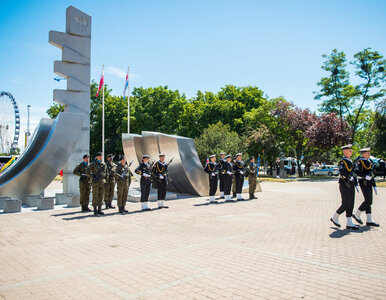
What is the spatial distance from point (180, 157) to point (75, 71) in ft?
19.3

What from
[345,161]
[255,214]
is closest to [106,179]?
[255,214]

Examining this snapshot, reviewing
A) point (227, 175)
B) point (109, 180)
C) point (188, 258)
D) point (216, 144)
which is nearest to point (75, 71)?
point (109, 180)

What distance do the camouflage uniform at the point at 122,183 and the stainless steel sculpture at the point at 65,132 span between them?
2599mm

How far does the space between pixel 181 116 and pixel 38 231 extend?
109 ft

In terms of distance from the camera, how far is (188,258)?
5551 mm

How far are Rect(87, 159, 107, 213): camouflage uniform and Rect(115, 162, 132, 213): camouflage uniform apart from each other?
543 millimetres

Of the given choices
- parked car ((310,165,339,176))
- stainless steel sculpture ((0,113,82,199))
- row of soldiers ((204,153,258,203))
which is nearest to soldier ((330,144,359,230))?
row of soldiers ((204,153,258,203))

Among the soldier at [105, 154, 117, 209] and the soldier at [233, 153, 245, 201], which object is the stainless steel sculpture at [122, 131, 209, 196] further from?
the soldier at [105, 154, 117, 209]

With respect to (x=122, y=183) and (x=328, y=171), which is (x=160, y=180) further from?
(x=328, y=171)

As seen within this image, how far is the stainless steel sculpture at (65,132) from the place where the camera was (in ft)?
39.0

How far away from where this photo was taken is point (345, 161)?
8.12 meters

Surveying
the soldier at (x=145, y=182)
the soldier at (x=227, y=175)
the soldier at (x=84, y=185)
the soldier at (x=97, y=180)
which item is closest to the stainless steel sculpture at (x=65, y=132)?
the soldier at (x=84, y=185)

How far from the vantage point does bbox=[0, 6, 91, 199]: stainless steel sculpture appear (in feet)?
39.0

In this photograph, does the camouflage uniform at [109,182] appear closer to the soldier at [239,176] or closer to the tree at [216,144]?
the soldier at [239,176]
